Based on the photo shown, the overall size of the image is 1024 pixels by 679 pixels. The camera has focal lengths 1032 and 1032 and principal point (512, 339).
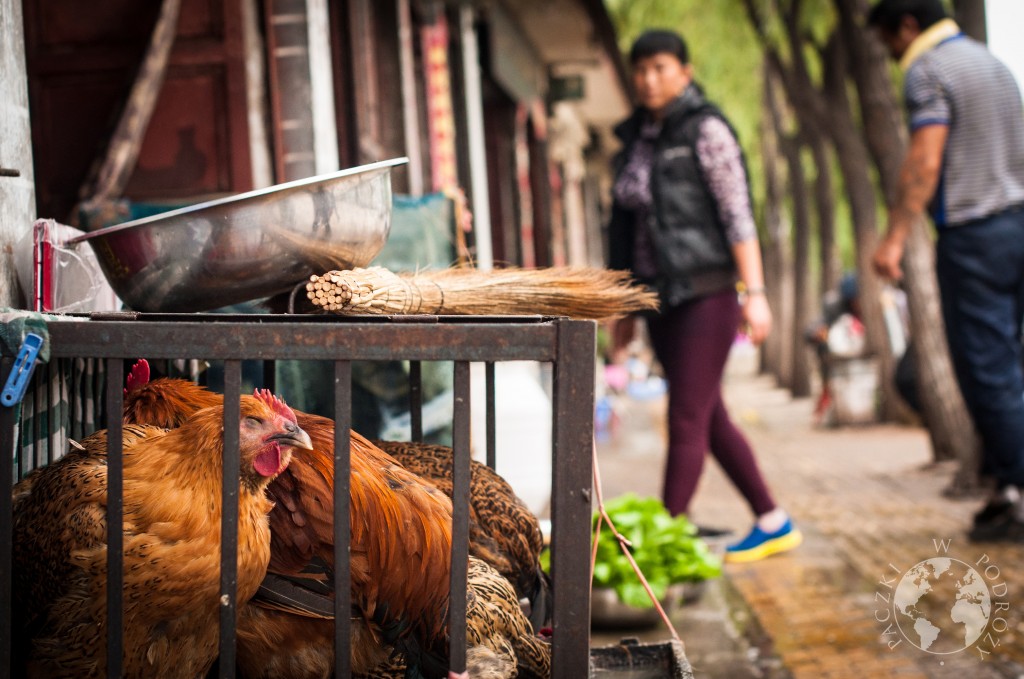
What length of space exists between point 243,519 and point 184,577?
0.45 feet

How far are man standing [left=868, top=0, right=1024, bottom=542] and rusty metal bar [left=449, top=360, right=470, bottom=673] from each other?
11.7ft

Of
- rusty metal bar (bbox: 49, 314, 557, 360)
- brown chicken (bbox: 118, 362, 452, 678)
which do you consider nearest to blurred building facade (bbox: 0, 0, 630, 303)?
rusty metal bar (bbox: 49, 314, 557, 360)

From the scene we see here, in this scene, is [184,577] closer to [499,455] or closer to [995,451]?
[499,455]

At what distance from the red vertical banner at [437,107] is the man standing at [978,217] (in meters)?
3.00

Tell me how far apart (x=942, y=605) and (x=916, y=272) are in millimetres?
4569

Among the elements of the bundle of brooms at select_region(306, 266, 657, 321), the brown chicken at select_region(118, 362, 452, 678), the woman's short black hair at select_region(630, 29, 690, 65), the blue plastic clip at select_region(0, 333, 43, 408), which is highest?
the woman's short black hair at select_region(630, 29, 690, 65)

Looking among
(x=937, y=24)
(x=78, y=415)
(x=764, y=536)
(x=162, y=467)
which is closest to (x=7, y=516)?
(x=162, y=467)

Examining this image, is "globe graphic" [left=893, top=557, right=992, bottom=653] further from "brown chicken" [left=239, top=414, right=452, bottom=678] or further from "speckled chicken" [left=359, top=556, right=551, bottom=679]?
"brown chicken" [left=239, top=414, right=452, bottom=678]

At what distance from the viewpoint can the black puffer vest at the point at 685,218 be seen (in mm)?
4352

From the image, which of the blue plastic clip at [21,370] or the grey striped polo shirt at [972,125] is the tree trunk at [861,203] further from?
the blue plastic clip at [21,370]

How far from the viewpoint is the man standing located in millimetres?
4617

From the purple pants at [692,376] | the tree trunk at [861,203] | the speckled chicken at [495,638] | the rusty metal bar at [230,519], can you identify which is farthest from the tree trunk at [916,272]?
the rusty metal bar at [230,519]

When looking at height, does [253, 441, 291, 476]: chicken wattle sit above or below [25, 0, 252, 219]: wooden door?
below

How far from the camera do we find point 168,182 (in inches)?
173
